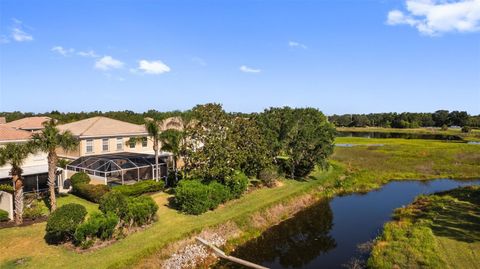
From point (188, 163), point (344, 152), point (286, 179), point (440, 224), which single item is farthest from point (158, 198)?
point (344, 152)

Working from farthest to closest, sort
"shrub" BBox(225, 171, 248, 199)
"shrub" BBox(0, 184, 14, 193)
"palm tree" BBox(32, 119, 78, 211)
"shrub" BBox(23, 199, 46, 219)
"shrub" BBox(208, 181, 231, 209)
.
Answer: "shrub" BBox(225, 171, 248, 199), "shrub" BBox(208, 181, 231, 209), "shrub" BBox(0, 184, 14, 193), "shrub" BBox(23, 199, 46, 219), "palm tree" BBox(32, 119, 78, 211)

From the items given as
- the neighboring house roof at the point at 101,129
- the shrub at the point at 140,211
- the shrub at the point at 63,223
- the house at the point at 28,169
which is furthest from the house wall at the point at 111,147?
the shrub at the point at 63,223

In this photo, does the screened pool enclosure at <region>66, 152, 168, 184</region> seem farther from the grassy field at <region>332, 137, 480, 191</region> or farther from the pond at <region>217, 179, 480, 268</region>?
the grassy field at <region>332, 137, 480, 191</region>

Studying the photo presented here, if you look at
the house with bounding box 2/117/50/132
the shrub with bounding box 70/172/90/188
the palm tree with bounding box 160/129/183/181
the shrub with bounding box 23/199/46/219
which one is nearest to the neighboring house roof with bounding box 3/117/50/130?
the house with bounding box 2/117/50/132

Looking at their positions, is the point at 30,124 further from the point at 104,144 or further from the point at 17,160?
the point at 17,160

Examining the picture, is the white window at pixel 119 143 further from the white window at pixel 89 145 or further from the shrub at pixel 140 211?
the shrub at pixel 140 211

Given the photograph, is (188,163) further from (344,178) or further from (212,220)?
(344,178)

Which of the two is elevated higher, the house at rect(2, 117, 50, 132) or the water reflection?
the house at rect(2, 117, 50, 132)

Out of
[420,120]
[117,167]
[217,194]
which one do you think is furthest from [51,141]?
[420,120]
